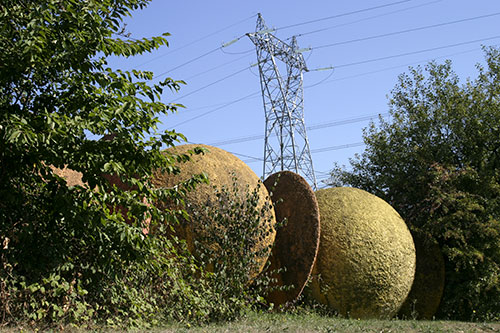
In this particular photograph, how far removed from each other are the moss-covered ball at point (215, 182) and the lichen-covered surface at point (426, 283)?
16.6ft

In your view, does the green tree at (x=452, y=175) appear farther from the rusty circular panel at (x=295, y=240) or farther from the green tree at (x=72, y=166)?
the green tree at (x=72, y=166)

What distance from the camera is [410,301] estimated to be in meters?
11.8

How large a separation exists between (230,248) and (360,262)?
2.88 meters

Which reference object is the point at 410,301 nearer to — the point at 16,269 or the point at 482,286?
the point at 482,286

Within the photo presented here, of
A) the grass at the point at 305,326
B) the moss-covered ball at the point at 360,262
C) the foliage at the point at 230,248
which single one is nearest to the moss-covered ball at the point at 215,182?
the foliage at the point at 230,248

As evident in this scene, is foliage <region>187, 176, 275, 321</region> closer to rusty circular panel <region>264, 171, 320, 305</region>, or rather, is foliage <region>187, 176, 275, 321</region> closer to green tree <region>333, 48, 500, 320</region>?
rusty circular panel <region>264, 171, 320, 305</region>

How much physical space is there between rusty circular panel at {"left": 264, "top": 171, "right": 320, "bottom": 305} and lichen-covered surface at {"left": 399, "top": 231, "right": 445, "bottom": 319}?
4348mm

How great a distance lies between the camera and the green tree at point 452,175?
12.1 m

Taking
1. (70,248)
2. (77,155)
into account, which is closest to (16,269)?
(70,248)

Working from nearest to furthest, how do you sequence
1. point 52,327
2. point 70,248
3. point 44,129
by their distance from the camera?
point 44,129
point 52,327
point 70,248

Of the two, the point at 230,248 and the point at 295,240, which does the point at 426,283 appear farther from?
the point at 230,248

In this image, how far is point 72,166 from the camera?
577 centimetres

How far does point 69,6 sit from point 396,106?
11811 mm

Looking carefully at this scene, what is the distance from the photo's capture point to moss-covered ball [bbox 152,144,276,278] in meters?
7.96
